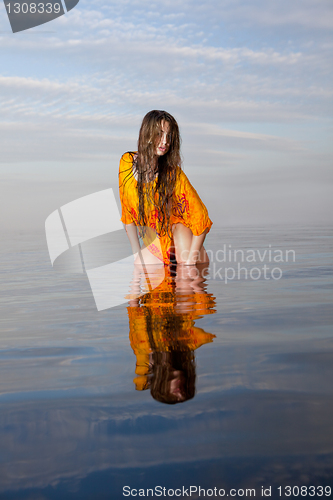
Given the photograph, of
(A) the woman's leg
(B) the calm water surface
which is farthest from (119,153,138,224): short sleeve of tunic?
(B) the calm water surface

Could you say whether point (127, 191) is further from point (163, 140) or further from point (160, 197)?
point (163, 140)

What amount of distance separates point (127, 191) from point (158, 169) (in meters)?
0.39

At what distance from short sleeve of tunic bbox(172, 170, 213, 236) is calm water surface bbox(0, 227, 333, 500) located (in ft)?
6.82

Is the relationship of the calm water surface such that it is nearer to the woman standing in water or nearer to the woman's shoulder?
the woman standing in water

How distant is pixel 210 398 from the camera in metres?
1.20

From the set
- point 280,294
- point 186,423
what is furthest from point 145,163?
point 186,423

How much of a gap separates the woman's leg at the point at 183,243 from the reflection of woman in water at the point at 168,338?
139cm

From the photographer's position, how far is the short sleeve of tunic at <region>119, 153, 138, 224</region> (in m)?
4.38

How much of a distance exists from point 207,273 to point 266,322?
7.36ft

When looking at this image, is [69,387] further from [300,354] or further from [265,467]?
[300,354]

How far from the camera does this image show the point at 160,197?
4422 millimetres

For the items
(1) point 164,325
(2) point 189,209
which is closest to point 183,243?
(2) point 189,209

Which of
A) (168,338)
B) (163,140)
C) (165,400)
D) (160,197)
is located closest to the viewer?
(165,400)

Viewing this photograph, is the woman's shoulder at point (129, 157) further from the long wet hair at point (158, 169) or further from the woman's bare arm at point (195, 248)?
the woman's bare arm at point (195, 248)
